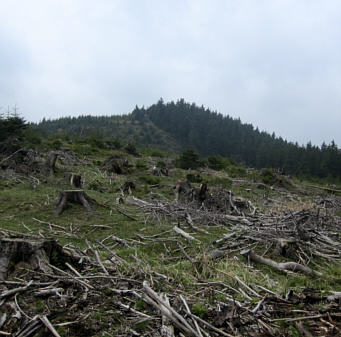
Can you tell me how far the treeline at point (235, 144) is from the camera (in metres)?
61.8

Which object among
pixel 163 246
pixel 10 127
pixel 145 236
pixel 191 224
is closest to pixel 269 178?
pixel 191 224

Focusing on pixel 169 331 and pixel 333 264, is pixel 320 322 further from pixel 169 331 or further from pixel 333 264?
pixel 333 264

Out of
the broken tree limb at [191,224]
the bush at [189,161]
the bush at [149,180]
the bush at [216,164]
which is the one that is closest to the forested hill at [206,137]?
the bush at [216,164]

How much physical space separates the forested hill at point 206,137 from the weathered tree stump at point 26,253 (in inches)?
2495

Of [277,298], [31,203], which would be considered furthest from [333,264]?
[31,203]

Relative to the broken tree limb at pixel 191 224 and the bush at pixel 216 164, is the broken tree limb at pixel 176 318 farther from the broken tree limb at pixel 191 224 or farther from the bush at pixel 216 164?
the bush at pixel 216 164

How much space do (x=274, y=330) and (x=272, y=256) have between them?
3414 millimetres

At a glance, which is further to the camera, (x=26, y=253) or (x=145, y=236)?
(x=145, y=236)

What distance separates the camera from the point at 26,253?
330 centimetres

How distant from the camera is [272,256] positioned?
5.34m

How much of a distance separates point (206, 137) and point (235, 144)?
1239 centimetres

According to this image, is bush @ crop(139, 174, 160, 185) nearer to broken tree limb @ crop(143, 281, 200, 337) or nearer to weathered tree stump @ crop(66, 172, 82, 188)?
weathered tree stump @ crop(66, 172, 82, 188)

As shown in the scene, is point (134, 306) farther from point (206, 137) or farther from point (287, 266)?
point (206, 137)

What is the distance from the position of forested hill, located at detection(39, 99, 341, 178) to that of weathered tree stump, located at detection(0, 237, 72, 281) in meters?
63.4
